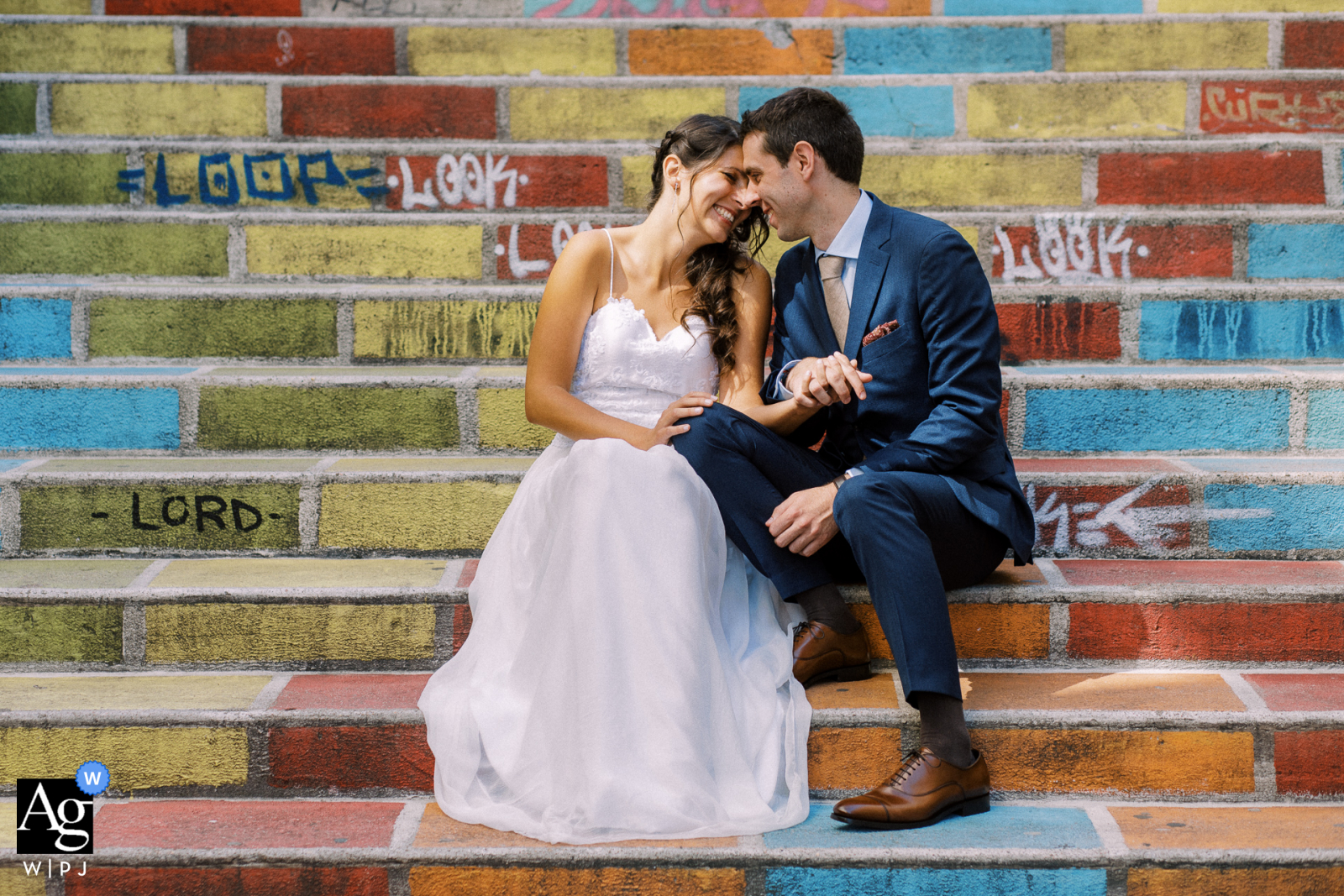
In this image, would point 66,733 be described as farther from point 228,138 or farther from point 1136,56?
point 1136,56

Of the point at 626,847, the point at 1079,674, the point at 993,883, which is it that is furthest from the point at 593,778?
the point at 1079,674

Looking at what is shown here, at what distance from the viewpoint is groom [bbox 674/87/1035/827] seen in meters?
2.12

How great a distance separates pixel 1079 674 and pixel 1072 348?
1.11 m

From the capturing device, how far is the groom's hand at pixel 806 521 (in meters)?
2.28

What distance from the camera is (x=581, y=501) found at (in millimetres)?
2191

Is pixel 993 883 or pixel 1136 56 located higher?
pixel 1136 56

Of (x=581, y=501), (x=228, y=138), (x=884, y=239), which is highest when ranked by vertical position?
(x=228, y=138)

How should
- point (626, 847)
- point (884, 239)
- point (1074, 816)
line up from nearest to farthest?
1. point (626, 847)
2. point (1074, 816)
3. point (884, 239)

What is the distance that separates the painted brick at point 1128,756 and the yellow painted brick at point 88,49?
3.74 m

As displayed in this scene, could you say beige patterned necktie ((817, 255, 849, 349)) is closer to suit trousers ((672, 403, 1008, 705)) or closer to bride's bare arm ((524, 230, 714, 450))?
suit trousers ((672, 403, 1008, 705))

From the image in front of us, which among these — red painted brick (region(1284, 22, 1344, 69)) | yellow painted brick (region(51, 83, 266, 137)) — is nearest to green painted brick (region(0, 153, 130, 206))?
yellow painted brick (region(51, 83, 266, 137))

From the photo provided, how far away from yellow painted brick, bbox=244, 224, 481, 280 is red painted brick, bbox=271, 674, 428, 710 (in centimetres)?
144

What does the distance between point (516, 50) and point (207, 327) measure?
5.51 ft

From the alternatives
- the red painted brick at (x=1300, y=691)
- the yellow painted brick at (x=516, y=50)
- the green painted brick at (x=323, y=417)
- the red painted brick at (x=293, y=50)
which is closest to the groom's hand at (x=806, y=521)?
the red painted brick at (x=1300, y=691)
